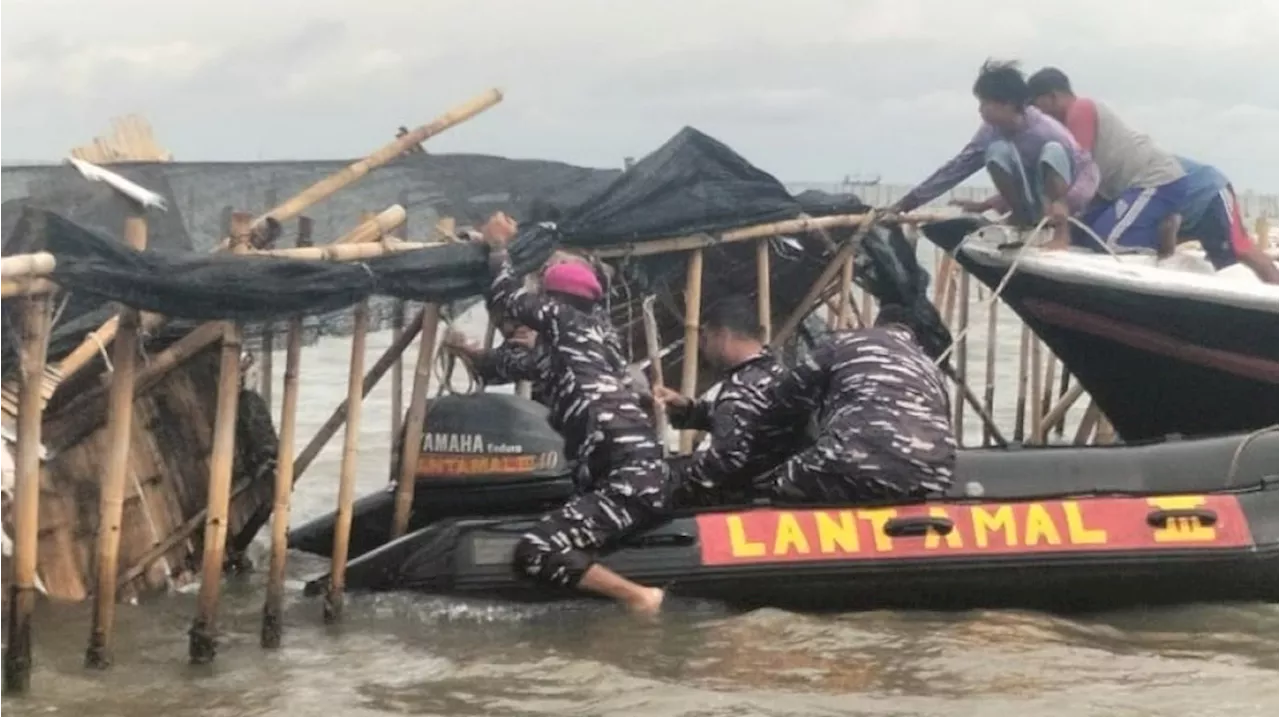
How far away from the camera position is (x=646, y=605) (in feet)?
25.1

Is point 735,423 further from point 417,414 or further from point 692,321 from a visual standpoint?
point 692,321

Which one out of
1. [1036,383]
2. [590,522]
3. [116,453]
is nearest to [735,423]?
[590,522]

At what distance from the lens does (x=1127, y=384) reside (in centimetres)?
1088

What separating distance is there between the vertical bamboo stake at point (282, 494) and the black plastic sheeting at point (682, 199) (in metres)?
2.10

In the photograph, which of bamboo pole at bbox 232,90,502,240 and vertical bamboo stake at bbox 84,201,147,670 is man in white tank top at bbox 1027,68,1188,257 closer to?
bamboo pole at bbox 232,90,502,240

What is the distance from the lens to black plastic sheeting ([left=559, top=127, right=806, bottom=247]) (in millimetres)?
9133

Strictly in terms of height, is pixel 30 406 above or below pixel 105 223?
below

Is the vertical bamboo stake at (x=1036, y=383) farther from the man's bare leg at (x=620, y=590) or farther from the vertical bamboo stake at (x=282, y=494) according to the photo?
the vertical bamboo stake at (x=282, y=494)

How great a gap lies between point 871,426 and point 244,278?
110 inches

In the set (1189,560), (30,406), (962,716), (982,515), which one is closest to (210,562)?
(30,406)

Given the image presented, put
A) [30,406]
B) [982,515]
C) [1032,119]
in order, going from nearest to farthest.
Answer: [30,406] < [982,515] < [1032,119]

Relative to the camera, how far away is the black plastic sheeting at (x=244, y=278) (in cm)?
602

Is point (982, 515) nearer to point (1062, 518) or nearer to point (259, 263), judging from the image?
point (1062, 518)

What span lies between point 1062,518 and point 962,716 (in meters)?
1.94
